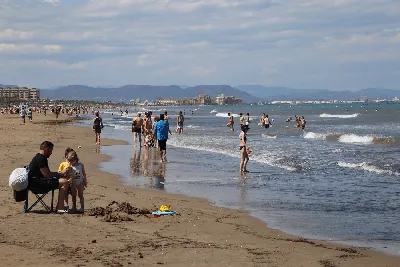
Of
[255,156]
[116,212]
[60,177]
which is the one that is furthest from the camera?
[255,156]

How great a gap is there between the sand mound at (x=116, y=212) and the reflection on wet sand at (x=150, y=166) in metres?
3.69

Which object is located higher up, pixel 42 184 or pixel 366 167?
pixel 42 184

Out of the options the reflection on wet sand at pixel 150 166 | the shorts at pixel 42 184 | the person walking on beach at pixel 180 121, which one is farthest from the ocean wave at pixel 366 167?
the person walking on beach at pixel 180 121

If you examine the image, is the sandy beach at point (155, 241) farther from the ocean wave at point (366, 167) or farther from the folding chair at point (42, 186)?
the ocean wave at point (366, 167)

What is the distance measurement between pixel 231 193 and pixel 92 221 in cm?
452

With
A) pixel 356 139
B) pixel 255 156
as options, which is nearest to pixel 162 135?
pixel 255 156

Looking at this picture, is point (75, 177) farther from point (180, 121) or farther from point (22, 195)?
point (180, 121)

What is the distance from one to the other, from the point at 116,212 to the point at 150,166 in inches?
336

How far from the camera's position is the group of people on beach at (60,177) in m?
9.07

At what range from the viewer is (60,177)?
9281mm

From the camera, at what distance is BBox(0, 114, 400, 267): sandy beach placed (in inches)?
248

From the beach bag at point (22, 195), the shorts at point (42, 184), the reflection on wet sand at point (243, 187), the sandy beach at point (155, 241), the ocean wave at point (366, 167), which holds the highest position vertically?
the shorts at point (42, 184)

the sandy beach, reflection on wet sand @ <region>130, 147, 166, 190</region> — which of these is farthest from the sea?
the sandy beach

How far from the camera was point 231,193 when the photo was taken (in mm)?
12273
